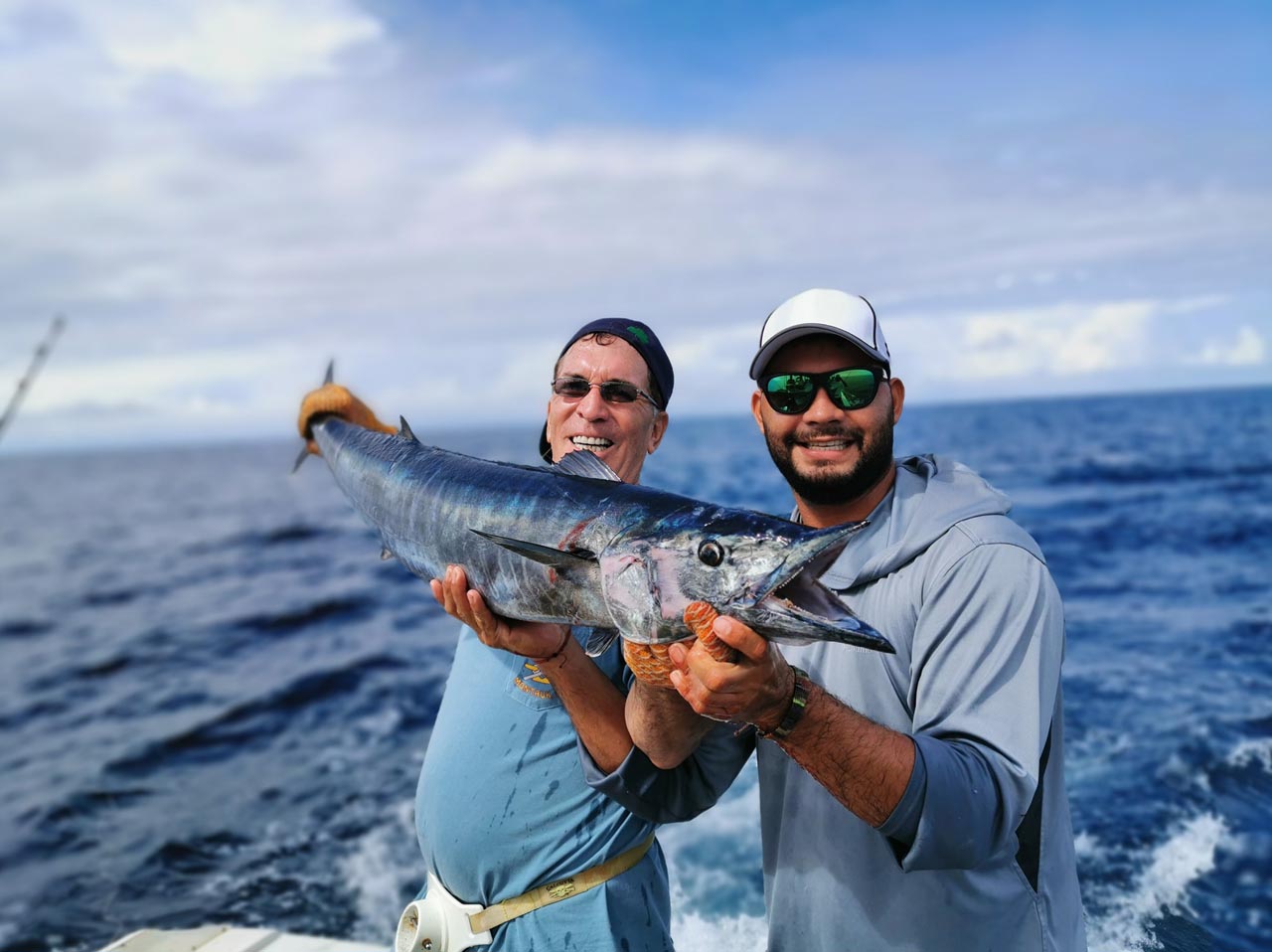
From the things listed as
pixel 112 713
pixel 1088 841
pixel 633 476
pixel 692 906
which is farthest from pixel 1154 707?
pixel 112 713

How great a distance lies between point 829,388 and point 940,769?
1320mm

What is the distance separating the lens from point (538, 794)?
2.81 m

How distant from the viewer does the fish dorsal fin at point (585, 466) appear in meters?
2.68

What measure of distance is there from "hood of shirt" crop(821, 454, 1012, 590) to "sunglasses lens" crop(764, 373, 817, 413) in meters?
0.37

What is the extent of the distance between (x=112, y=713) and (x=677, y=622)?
37.5 ft

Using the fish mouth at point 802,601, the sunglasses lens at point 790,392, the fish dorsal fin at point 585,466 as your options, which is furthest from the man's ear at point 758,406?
the fish mouth at point 802,601

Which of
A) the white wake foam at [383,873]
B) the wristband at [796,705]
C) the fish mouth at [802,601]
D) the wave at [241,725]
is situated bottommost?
the wave at [241,725]

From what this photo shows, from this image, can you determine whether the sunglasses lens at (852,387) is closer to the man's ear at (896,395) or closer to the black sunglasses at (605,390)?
the man's ear at (896,395)

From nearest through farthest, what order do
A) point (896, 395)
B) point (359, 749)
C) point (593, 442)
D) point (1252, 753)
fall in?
point (896, 395), point (593, 442), point (1252, 753), point (359, 749)

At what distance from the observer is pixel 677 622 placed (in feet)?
6.68

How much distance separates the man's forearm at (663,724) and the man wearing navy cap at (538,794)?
0.07m

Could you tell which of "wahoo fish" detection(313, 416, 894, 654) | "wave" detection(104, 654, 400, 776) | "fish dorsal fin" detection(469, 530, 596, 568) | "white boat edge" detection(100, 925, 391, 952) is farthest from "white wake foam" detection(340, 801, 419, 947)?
"fish dorsal fin" detection(469, 530, 596, 568)

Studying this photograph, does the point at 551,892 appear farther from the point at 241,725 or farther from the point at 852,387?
the point at 241,725

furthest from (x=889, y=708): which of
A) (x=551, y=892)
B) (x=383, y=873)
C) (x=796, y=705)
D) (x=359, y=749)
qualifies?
(x=359, y=749)
